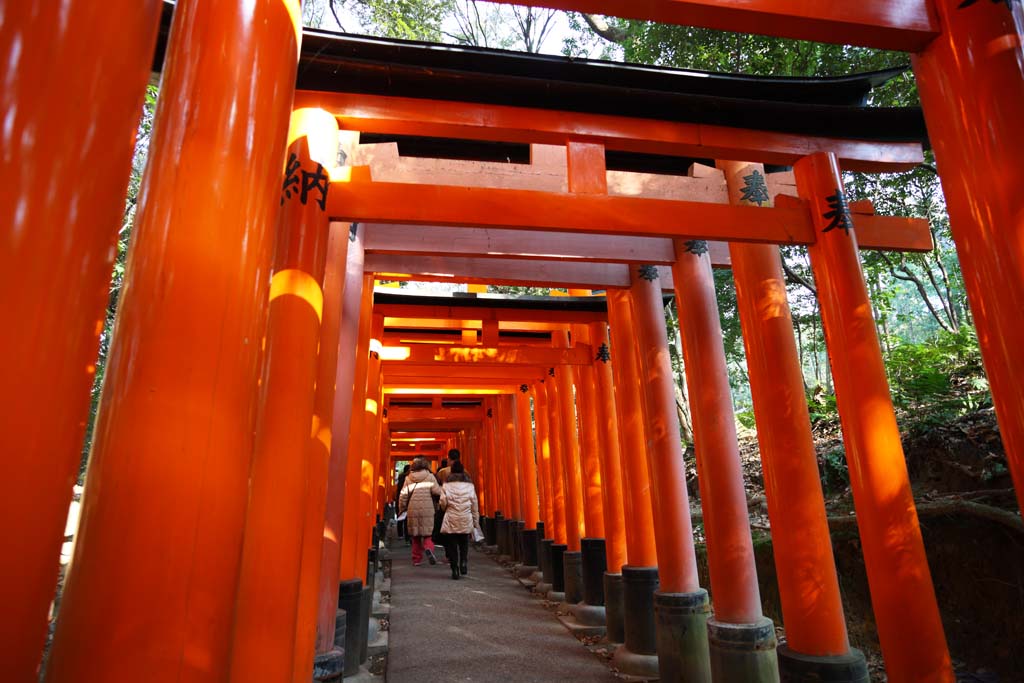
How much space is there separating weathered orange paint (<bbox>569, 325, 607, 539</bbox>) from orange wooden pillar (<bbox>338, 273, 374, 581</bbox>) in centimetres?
318

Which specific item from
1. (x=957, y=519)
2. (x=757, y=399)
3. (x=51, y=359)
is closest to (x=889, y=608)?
(x=757, y=399)

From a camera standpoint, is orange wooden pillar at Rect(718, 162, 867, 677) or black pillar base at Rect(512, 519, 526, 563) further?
black pillar base at Rect(512, 519, 526, 563)

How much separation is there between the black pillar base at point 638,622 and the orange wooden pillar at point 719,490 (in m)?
1.42

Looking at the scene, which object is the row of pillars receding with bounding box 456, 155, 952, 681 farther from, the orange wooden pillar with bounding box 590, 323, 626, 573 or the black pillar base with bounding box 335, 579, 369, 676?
the black pillar base with bounding box 335, 579, 369, 676

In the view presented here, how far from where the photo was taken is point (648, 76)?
410cm

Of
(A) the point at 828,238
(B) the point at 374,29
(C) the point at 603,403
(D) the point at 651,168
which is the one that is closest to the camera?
(A) the point at 828,238

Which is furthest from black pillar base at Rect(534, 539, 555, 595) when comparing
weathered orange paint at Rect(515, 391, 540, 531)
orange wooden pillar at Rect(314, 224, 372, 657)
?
orange wooden pillar at Rect(314, 224, 372, 657)

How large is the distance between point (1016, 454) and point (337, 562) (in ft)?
15.4

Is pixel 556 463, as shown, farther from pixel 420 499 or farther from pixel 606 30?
pixel 606 30

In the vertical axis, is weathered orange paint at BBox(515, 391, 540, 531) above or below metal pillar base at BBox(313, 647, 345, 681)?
above

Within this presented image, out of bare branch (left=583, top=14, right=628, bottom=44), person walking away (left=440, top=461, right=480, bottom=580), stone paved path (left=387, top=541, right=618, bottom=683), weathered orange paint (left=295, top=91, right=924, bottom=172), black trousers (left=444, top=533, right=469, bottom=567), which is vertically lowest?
stone paved path (left=387, top=541, right=618, bottom=683)

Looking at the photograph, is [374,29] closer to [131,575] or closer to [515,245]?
[515,245]

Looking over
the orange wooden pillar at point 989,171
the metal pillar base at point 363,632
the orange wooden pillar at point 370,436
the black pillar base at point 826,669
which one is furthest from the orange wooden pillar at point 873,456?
the orange wooden pillar at point 370,436

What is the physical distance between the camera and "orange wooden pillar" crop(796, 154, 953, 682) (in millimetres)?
3301
